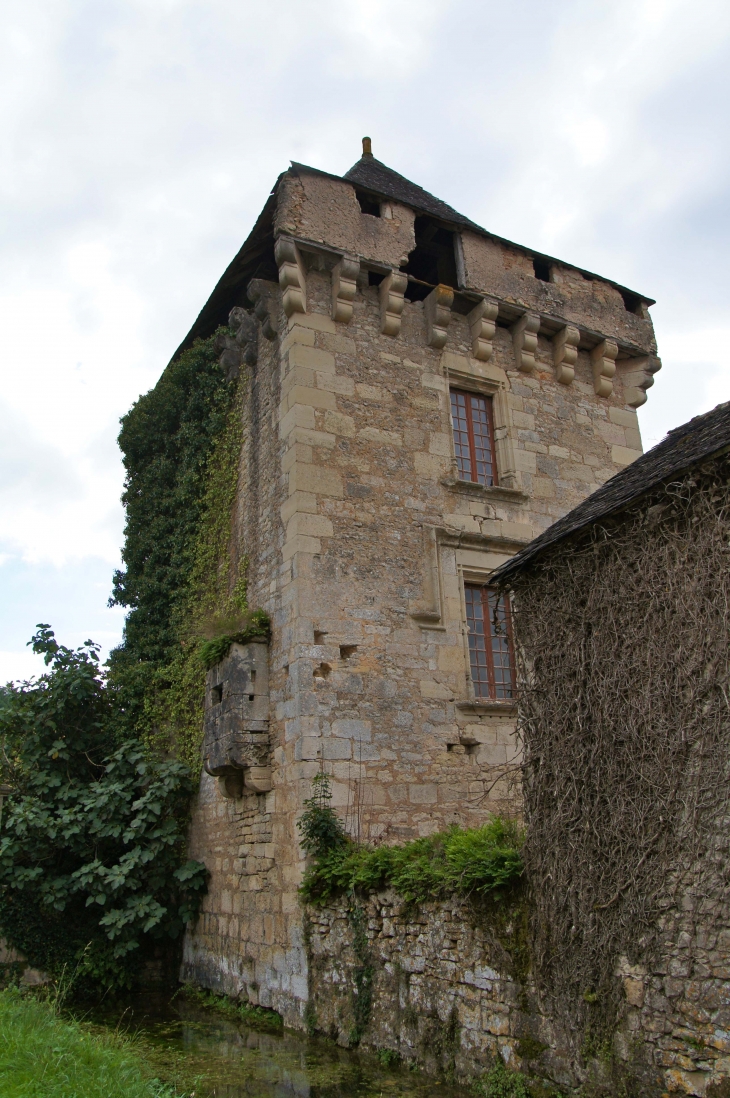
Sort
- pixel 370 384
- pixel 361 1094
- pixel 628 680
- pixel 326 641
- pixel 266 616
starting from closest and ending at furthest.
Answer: pixel 628 680 → pixel 361 1094 → pixel 326 641 → pixel 266 616 → pixel 370 384

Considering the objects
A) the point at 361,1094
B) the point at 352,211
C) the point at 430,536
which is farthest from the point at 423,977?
the point at 352,211

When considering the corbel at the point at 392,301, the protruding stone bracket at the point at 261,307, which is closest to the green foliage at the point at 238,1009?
the protruding stone bracket at the point at 261,307

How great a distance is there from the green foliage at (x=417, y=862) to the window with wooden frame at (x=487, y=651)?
96.7 inches

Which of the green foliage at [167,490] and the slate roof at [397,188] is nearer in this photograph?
the slate roof at [397,188]

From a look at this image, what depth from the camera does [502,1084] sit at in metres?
5.18

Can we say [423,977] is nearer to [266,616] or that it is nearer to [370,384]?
[266,616]

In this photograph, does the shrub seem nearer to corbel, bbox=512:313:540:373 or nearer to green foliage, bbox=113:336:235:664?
green foliage, bbox=113:336:235:664

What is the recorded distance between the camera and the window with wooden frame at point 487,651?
31.0ft

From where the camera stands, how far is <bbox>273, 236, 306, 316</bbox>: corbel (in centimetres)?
930

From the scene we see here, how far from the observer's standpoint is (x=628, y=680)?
519cm

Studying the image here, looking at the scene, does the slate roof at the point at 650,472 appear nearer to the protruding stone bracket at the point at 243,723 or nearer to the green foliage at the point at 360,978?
the green foliage at the point at 360,978

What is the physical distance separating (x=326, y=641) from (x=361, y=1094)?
3.89m

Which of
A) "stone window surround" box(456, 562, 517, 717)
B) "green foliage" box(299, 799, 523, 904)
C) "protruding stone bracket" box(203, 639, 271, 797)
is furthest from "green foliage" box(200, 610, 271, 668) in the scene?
"stone window surround" box(456, 562, 517, 717)

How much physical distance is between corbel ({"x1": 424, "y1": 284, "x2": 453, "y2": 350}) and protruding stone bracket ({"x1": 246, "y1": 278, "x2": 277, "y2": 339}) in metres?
1.90
